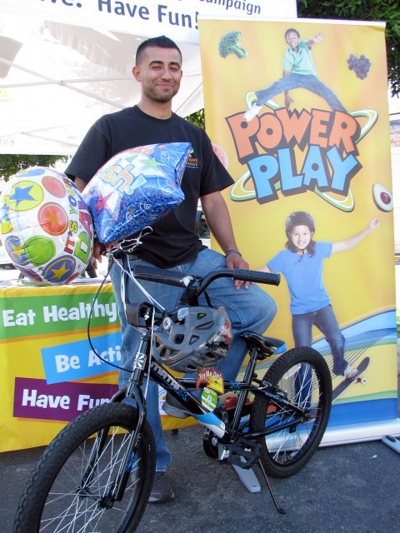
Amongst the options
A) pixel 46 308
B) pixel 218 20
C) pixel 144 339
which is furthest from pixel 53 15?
pixel 144 339

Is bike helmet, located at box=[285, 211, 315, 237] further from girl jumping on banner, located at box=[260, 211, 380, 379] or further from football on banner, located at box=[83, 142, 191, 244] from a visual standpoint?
football on banner, located at box=[83, 142, 191, 244]

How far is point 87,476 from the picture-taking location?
1.78 m

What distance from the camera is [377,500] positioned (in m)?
2.32

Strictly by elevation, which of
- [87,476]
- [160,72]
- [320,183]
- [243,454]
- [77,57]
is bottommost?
[243,454]

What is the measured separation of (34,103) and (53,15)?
3.32 m

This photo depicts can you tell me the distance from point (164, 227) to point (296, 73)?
131 centimetres

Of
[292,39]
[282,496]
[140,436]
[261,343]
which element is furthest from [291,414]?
[292,39]

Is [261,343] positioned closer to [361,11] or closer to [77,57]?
[361,11]

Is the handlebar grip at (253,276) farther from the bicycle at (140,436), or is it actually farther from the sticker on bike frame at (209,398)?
the sticker on bike frame at (209,398)

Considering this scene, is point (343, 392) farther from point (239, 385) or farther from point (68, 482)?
point (68, 482)

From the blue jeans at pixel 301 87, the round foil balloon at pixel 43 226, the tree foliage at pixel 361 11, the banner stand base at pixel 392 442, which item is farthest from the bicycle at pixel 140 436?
the tree foliage at pixel 361 11

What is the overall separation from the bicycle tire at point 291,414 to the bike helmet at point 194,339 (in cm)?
58

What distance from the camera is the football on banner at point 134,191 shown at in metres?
1.67

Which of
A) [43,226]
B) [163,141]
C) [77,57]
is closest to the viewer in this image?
[43,226]
